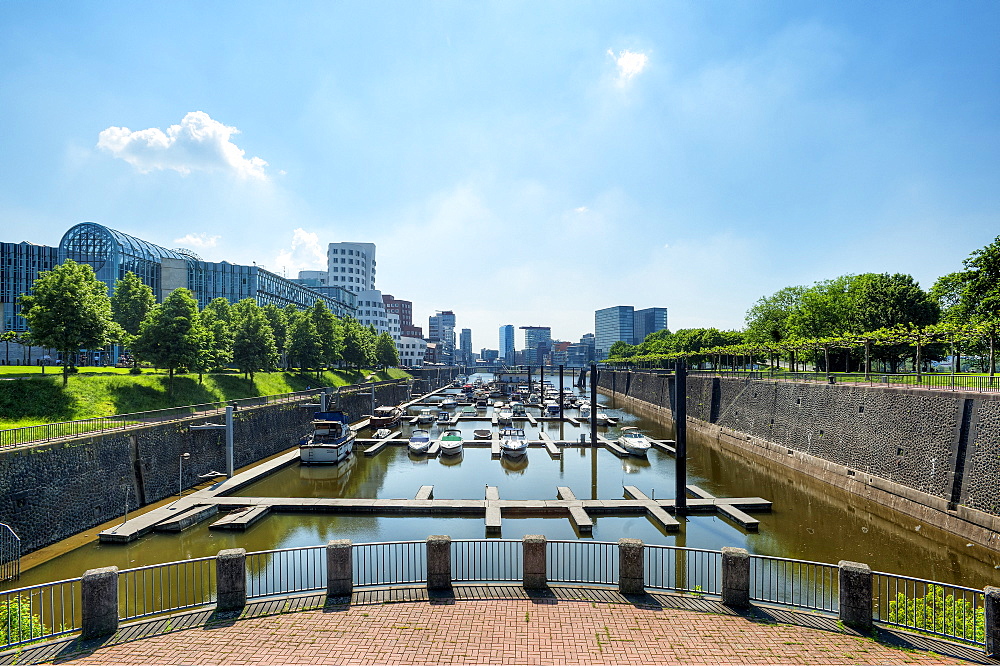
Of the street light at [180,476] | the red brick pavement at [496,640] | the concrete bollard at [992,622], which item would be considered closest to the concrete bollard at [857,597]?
the red brick pavement at [496,640]

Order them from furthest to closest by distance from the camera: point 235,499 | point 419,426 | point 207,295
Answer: point 207,295 → point 419,426 → point 235,499

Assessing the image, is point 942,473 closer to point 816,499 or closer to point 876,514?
point 876,514

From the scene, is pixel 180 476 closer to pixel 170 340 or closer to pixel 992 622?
pixel 170 340

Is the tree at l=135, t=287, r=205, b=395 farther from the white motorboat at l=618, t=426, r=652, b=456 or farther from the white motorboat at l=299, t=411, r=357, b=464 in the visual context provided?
the white motorboat at l=618, t=426, r=652, b=456

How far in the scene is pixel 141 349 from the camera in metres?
33.0

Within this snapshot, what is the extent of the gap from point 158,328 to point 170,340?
44.2 inches

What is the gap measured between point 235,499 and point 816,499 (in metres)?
28.9

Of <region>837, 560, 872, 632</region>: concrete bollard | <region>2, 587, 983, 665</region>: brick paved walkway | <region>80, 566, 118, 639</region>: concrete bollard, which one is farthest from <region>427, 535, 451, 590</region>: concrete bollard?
Result: <region>837, 560, 872, 632</region>: concrete bollard

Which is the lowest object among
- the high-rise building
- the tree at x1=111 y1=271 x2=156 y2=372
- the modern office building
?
the tree at x1=111 y1=271 x2=156 y2=372

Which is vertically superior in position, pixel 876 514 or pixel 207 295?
pixel 207 295

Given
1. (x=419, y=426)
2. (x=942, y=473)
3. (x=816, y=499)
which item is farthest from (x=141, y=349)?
(x=942, y=473)

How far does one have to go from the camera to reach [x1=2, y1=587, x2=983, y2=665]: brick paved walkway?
310 inches

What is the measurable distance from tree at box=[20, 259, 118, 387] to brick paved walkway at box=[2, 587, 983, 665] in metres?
24.9

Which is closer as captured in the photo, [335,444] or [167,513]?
[167,513]
